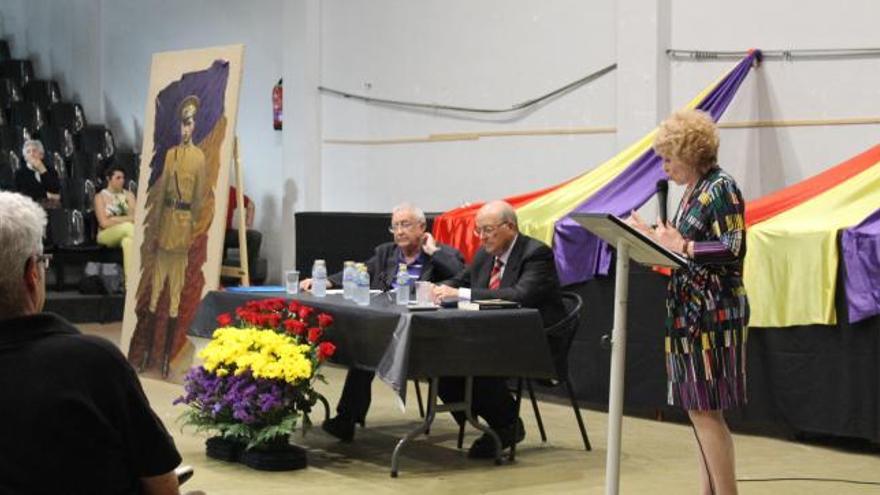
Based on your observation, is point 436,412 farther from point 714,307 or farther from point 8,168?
point 8,168

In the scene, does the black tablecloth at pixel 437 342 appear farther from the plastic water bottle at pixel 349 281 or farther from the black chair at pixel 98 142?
the black chair at pixel 98 142

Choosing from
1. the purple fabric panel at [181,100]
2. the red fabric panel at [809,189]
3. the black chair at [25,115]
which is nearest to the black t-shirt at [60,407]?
the red fabric panel at [809,189]

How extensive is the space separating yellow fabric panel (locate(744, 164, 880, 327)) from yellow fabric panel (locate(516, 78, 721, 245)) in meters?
1.13

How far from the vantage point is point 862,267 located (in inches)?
244

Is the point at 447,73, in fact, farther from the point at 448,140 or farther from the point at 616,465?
the point at 616,465

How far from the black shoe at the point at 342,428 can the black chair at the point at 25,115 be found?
27.3ft

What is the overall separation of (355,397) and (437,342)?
110 cm

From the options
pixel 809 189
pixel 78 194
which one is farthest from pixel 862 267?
pixel 78 194

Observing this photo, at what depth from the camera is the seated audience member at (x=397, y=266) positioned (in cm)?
655

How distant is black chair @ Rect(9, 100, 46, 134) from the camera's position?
14.0 m

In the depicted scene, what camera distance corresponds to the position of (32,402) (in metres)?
2.41

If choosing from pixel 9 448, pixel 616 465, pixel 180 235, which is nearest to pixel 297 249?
pixel 180 235

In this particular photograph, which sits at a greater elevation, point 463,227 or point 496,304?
point 463,227

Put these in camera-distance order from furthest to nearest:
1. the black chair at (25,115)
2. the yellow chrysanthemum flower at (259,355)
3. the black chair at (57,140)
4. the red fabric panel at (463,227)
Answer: the black chair at (25,115)
the black chair at (57,140)
the red fabric panel at (463,227)
the yellow chrysanthemum flower at (259,355)
